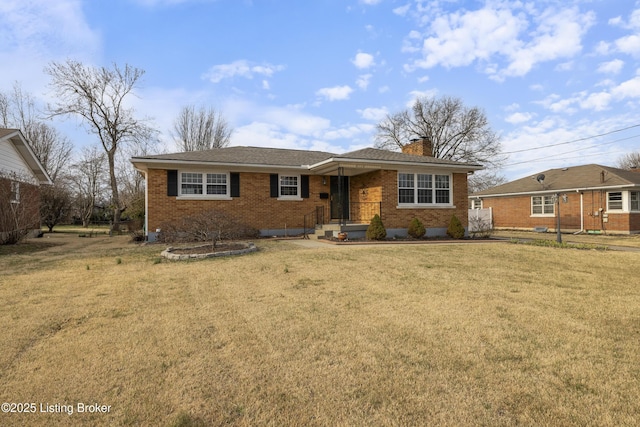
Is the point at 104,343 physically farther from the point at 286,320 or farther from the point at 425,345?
the point at 425,345

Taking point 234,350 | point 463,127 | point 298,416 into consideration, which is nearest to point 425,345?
point 298,416

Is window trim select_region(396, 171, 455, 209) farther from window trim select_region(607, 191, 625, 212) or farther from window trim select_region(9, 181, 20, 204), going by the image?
window trim select_region(9, 181, 20, 204)

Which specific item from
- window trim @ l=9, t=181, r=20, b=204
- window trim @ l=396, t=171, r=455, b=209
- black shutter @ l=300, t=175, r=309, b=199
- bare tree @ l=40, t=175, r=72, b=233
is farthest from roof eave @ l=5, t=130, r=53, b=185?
window trim @ l=396, t=171, r=455, b=209

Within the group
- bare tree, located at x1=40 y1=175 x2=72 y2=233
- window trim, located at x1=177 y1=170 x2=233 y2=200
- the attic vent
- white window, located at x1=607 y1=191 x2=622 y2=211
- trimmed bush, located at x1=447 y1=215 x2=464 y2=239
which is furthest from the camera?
bare tree, located at x1=40 y1=175 x2=72 y2=233

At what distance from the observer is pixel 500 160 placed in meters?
35.5

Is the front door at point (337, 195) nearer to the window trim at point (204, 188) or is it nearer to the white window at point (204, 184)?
the window trim at point (204, 188)

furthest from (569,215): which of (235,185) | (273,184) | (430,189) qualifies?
(235,185)

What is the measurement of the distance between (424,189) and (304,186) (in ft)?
17.5

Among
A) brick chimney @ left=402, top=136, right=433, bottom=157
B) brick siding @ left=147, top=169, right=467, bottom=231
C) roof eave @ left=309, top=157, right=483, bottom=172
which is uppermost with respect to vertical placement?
brick chimney @ left=402, top=136, right=433, bottom=157

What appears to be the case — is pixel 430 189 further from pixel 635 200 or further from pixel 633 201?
pixel 635 200

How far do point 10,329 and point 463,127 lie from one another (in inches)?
1531

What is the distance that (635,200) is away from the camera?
1848 centimetres

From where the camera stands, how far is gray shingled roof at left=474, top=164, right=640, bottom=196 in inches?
749

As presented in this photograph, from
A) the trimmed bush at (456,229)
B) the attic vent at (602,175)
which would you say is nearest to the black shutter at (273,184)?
the trimmed bush at (456,229)
